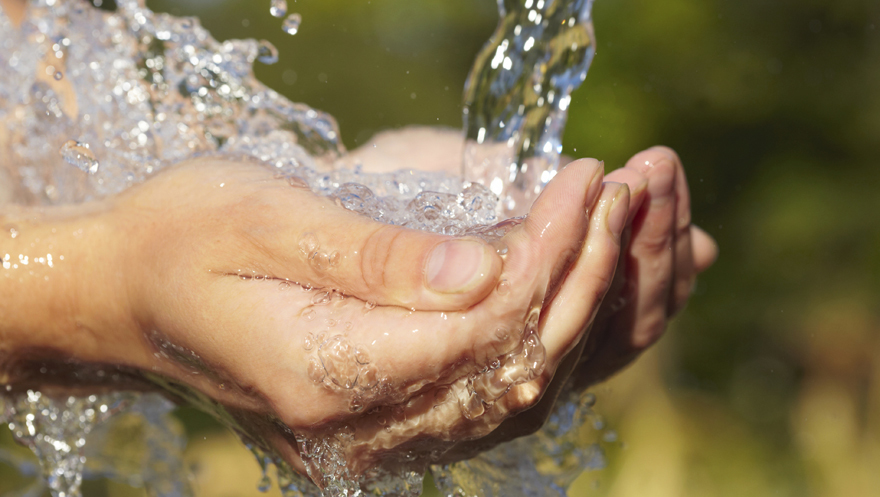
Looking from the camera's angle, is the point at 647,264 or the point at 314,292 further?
the point at 647,264

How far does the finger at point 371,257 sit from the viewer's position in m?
0.58

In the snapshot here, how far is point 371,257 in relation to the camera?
610 mm

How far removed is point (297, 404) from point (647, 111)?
11.0ft

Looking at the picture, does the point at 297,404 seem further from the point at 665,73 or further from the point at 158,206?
the point at 665,73

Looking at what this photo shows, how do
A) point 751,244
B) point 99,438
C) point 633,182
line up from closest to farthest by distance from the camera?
point 633,182 < point 99,438 < point 751,244

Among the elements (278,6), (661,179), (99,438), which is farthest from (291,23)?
(99,438)

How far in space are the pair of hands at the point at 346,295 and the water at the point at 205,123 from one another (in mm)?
168

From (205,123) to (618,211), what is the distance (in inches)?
30.6

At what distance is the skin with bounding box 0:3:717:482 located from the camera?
0.60 metres

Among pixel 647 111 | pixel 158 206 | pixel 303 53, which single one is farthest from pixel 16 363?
pixel 647 111

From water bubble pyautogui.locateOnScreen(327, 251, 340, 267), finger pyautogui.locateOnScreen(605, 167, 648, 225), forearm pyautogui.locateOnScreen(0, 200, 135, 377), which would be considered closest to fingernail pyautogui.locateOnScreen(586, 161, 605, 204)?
finger pyautogui.locateOnScreen(605, 167, 648, 225)

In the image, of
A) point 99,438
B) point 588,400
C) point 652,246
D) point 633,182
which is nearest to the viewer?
point 633,182

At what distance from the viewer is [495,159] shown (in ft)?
3.82

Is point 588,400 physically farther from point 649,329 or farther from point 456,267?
point 456,267
